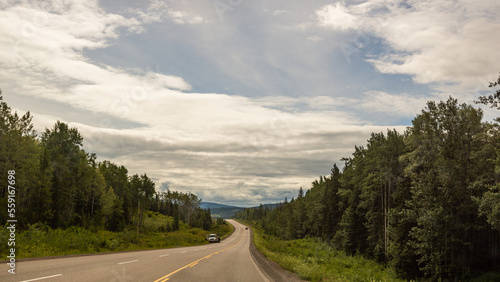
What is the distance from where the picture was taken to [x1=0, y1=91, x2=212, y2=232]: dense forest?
4412 centimetres

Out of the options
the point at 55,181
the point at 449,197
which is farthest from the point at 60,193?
the point at 449,197

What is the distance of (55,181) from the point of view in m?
56.0

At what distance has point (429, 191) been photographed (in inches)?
1148

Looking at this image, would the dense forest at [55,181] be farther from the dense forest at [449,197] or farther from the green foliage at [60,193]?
the dense forest at [449,197]

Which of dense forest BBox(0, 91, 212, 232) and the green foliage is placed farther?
dense forest BBox(0, 91, 212, 232)

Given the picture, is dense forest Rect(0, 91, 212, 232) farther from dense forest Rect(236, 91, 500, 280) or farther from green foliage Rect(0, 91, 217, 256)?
dense forest Rect(236, 91, 500, 280)

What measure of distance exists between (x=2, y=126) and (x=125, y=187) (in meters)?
63.4

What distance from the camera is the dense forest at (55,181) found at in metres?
44.1

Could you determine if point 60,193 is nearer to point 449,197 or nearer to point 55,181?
point 55,181

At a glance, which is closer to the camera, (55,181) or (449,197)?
(449,197)

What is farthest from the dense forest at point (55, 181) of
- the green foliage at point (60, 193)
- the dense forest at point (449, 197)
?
the dense forest at point (449, 197)

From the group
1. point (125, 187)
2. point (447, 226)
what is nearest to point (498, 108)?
point (447, 226)

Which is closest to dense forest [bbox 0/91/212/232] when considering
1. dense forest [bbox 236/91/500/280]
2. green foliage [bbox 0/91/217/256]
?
green foliage [bbox 0/91/217/256]

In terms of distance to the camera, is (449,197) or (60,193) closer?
(449,197)
